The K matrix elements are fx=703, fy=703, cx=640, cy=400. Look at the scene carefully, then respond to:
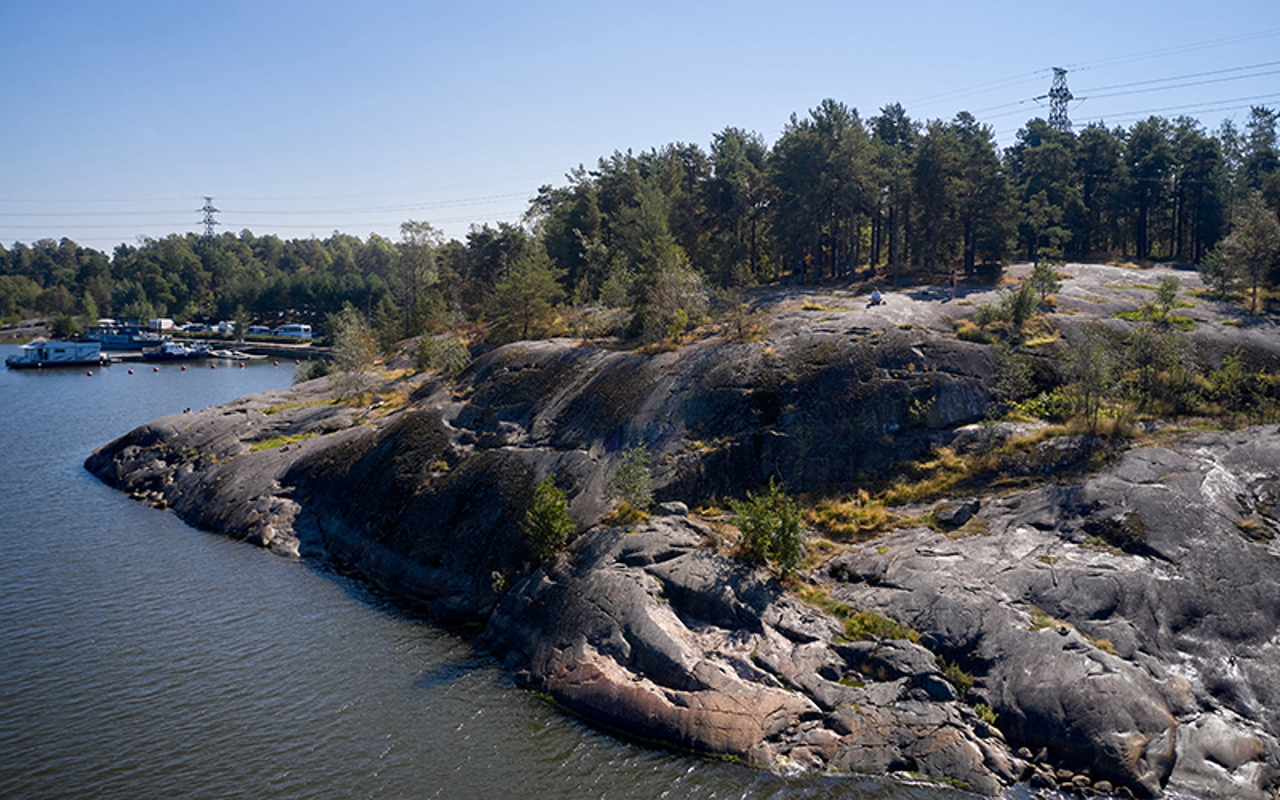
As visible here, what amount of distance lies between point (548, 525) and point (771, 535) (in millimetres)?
9391

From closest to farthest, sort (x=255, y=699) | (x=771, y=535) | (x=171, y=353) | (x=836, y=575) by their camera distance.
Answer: (x=255, y=699)
(x=771, y=535)
(x=836, y=575)
(x=171, y=353)

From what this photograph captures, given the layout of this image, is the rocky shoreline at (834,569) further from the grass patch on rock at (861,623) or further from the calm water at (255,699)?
the calm water at (255,699)

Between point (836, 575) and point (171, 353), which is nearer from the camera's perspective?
point (836, 575)

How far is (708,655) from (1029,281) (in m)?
33.0

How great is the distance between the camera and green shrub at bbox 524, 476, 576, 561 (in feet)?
97.6

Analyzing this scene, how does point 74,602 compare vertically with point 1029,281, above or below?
below

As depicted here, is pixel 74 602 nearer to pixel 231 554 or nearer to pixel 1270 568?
pixel 231 554

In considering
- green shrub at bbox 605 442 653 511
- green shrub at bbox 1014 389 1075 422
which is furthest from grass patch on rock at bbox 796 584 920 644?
green shrub at bbox 1014 389 1075 422

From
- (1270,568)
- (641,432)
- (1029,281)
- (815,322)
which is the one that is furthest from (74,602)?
(1029,281)

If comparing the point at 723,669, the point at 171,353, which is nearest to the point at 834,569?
the point at 723,669

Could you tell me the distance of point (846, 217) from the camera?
68375mm

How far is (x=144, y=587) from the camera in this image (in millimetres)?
32812

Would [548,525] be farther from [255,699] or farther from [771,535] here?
[255,699]

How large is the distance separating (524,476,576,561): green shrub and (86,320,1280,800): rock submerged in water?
2.94 ft
